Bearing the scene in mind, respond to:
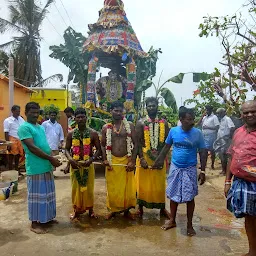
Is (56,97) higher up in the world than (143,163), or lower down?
higher up

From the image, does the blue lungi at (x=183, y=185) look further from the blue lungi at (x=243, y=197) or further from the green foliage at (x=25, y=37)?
the green foliage at (x=25, y=37)

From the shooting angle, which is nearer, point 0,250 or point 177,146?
point 0,250

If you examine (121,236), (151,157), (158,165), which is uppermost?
(151,157)

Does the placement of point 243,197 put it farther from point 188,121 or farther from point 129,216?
point 129,216

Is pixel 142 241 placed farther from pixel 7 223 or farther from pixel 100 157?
pixel 7 223

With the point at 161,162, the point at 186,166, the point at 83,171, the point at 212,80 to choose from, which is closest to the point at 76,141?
the point at 83,171

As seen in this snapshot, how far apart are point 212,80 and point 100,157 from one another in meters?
2.33

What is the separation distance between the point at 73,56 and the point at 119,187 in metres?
7.32

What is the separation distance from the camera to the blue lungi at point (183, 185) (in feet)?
14.2

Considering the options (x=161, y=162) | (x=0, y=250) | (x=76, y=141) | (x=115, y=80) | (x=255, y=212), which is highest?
(x=115, y=80)

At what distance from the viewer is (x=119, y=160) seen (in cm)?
483

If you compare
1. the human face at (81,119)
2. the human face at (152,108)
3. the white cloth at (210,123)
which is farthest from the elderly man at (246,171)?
the white cloth at (210,123)

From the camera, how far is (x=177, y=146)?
4.44 m

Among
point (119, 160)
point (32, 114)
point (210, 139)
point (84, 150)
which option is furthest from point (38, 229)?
point (210, 139)
